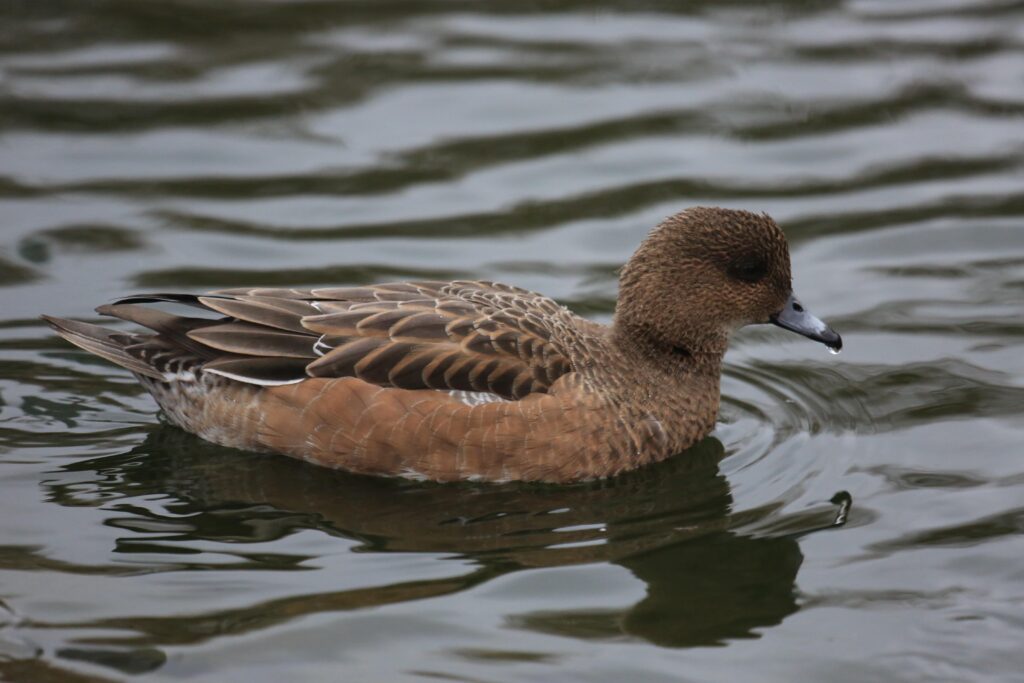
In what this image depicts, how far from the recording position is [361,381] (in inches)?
290

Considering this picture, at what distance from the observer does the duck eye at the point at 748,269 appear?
25.6ft

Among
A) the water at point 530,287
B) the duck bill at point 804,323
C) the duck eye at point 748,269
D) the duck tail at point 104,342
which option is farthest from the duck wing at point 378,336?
the duck bill at point 804,323

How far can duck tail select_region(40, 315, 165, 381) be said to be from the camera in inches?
306

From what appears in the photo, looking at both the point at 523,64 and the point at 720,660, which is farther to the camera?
the point at 523,64

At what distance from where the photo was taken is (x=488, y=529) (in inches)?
270

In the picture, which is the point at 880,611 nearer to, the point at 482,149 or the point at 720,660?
the point at 720,660

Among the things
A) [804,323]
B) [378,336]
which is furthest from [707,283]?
[378,336]

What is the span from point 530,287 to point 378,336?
2.39 meters

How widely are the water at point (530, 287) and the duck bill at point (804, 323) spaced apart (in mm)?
510

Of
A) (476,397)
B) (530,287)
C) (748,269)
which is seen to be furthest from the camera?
(530,287)

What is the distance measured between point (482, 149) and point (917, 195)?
321 centimetres

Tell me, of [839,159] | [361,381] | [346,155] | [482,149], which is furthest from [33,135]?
[839,159]

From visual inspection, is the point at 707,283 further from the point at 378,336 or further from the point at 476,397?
the point at 378,336

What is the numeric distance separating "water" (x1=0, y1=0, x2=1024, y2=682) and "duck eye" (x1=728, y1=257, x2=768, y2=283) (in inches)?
32.6
